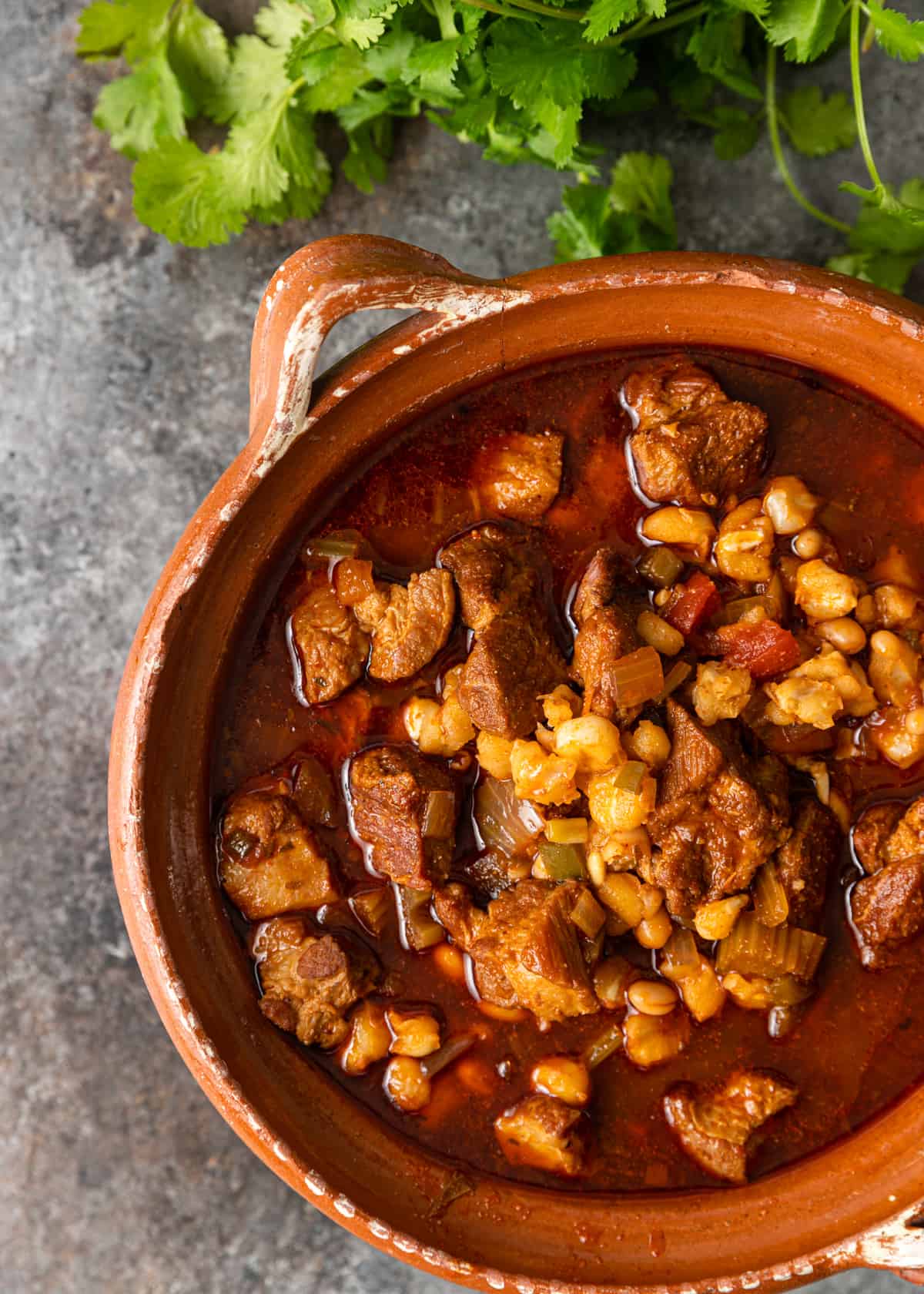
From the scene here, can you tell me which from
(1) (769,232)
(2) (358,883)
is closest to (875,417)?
(1) (769,232)

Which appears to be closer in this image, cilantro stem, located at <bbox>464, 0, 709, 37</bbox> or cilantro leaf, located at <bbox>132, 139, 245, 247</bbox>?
cilantro stem, located at <bbox>464, 0, 709, 37</bbox>

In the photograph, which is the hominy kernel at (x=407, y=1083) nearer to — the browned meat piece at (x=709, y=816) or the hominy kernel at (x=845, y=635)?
the browned meat piece at (x=709, y=816)

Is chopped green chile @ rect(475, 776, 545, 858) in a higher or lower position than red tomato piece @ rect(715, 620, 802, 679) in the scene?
lower

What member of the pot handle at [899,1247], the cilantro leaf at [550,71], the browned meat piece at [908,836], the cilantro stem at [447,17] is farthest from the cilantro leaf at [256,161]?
the pot handle at [899,1247]

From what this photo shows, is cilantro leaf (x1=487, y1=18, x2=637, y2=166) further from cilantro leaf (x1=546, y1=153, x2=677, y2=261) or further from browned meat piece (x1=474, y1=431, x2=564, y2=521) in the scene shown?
browned meat piece (x1=474, y1=431, x2=564, y2=521)

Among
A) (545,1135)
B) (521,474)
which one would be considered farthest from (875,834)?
(521,474)

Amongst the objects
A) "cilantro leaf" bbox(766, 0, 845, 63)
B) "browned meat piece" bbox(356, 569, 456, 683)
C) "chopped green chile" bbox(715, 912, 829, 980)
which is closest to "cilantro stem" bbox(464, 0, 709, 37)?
"cilantro leaf" bbox(766, 0, 845, 63)
